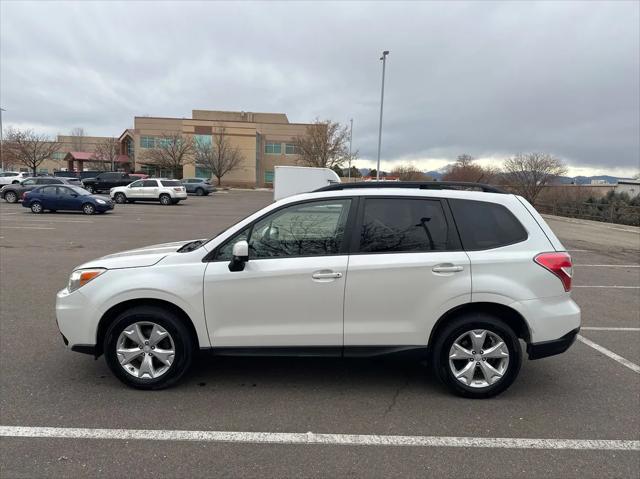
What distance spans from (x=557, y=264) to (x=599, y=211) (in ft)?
83.2

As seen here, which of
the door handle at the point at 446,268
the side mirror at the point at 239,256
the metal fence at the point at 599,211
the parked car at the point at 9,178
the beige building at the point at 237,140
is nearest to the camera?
the side mirror at the point at 239,256

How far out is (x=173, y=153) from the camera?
63.8 m

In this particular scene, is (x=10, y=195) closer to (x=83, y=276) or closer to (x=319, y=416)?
(x=83, y=276)

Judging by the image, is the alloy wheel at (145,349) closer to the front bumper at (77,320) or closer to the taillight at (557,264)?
the front bumper at (77,320)

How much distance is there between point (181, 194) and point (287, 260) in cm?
2913

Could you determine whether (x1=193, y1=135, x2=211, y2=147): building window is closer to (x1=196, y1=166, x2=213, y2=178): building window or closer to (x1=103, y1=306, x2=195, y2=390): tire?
(x1=196, y1=166, x2=213, y2=178): building window

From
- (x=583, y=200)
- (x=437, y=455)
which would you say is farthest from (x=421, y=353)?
(x=583, y=200)

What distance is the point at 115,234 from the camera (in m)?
14.4

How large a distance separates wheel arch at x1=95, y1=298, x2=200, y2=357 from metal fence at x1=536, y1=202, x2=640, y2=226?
25456 mm

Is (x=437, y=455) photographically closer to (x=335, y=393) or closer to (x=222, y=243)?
(x=335, y=393)

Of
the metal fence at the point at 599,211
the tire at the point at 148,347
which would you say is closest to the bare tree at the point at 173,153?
the metal fence at the point at 599,211

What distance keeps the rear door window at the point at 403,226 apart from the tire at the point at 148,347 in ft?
5.50

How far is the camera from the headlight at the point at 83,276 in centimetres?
374

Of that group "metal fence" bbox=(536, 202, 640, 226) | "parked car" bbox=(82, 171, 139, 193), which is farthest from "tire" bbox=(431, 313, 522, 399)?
"parked car" bbox=(82, 171, 139, 193)
